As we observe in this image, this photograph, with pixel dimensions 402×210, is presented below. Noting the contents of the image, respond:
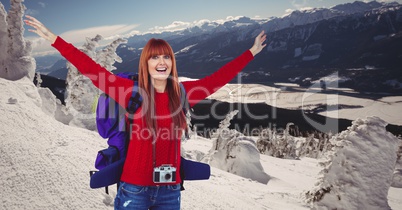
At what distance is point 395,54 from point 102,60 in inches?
7213

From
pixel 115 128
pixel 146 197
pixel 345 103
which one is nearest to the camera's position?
pixel 146 197

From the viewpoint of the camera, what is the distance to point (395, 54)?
148750 mm

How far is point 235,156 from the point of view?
10016mm

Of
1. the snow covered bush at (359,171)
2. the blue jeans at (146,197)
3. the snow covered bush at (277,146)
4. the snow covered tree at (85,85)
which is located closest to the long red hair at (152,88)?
the blue jeans at (146,197)

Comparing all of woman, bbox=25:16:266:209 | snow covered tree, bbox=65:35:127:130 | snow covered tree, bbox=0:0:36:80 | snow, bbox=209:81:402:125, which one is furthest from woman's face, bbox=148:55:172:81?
snow, bbox=209:81:402:125

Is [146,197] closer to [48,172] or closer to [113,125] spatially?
[113,125]

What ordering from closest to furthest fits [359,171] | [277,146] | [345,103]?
[359,171]
[277,146]
[345,103]

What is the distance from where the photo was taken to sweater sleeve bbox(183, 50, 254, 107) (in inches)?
92.8

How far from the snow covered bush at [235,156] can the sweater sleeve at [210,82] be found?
6723 millimetres

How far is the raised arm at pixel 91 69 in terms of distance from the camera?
192 centimetres

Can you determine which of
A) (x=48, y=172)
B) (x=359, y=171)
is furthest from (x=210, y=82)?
(x=359, y=171)

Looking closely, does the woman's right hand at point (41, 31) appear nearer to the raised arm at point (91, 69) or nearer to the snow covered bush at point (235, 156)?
the raised arm at point (91, 69)

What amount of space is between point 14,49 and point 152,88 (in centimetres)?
993

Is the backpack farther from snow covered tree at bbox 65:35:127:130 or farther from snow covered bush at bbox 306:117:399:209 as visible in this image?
snow covered tree at bbox 65:35:127:130
